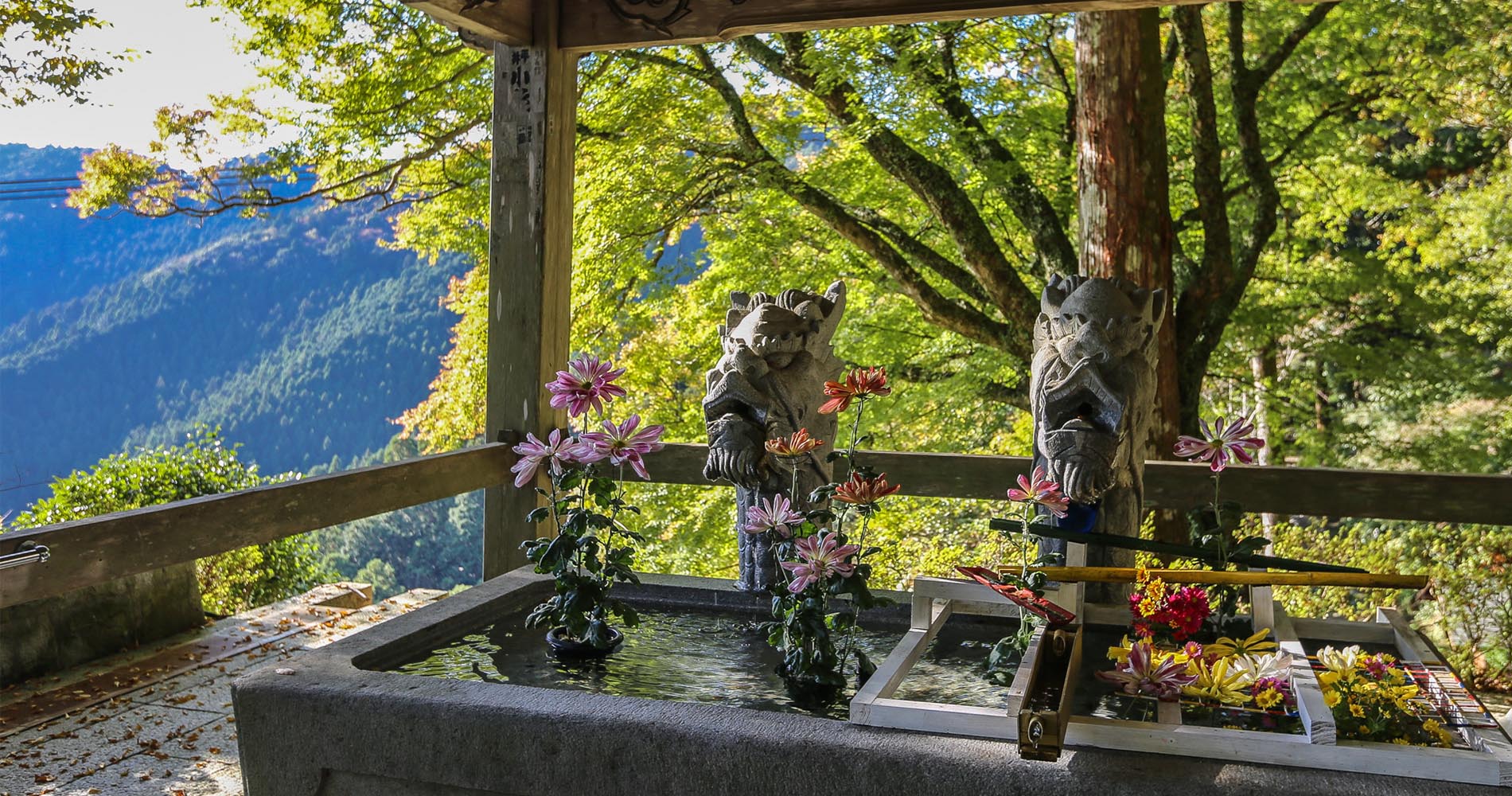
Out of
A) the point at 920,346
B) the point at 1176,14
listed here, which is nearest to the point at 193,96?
the point at 920,346

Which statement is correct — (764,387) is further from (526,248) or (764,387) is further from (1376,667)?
(526,248)

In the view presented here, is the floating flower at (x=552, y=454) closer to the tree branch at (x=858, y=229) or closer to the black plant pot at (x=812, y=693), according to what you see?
the black plant pot at (x=812, y=693)

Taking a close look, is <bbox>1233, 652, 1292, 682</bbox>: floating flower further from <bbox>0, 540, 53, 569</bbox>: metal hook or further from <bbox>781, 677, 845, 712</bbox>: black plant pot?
<bbox>0, 540, 53, 569</bbox>: metal hook

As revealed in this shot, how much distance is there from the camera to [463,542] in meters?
16.3

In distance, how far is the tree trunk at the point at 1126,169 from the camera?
635 centimetres

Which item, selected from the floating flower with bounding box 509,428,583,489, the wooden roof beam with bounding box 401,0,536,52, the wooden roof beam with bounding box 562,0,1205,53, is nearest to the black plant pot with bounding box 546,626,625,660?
the floating flower with bounding box 509,428,583,489

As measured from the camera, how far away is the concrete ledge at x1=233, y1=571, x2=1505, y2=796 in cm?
194

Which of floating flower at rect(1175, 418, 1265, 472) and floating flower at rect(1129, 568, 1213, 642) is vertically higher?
floating flower at rect(1175, 418, 1265, 472)

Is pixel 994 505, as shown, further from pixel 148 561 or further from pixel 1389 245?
pixel 148 561

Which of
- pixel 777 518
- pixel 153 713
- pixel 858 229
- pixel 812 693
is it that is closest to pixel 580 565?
pixel 777 518

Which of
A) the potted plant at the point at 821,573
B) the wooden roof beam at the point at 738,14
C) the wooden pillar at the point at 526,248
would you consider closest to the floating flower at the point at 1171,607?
the potted plant at the point at 821,573

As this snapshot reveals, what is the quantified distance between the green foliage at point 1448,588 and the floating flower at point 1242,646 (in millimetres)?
2898

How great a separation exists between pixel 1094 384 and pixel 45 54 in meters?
7.84

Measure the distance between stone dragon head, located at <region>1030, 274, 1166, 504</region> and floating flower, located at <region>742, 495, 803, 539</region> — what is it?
2.50ft
